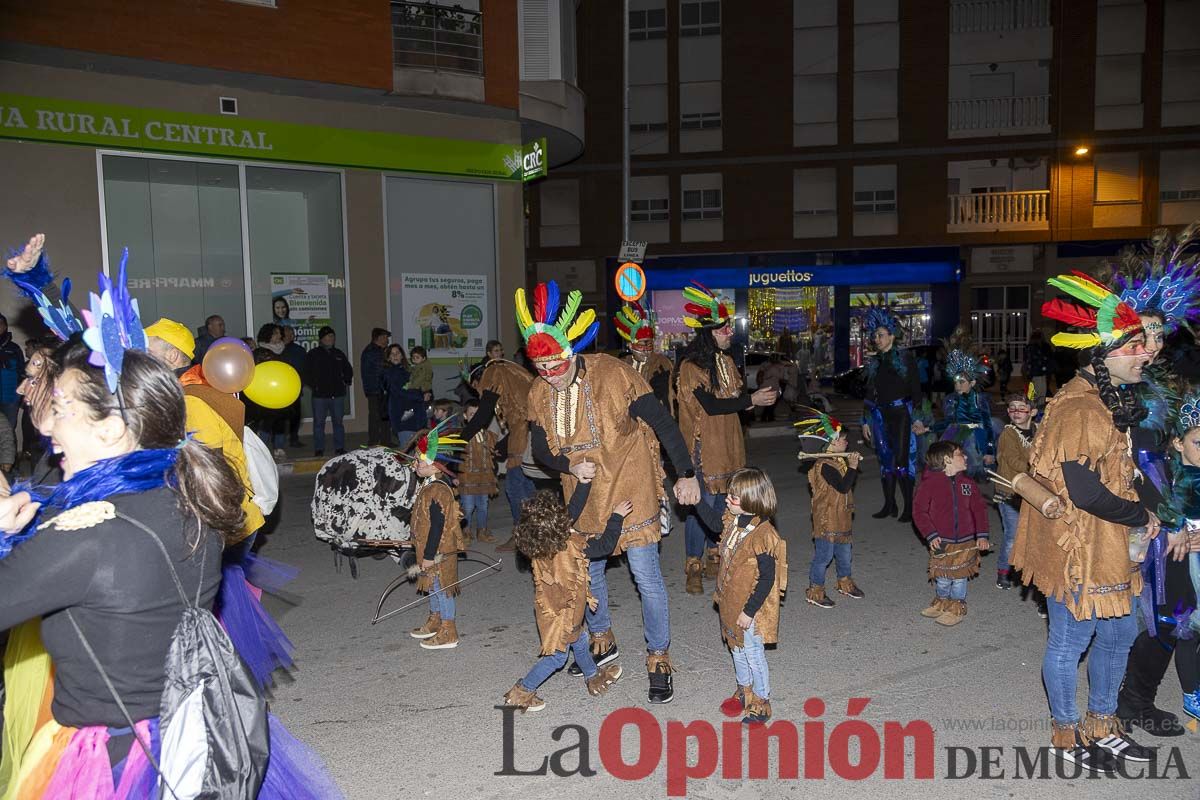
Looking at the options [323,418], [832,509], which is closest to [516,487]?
[832,509]

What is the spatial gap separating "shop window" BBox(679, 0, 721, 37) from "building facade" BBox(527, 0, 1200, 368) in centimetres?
7

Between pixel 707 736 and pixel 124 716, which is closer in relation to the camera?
pixel 124 716

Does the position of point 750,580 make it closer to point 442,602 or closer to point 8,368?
point 442,602

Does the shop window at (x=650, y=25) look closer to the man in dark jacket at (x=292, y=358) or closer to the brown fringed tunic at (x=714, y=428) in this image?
the man in dark jacket at (x=292, y=358)

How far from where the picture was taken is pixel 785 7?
98.9 ft

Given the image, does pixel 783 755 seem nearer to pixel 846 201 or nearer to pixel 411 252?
pixel 411 252

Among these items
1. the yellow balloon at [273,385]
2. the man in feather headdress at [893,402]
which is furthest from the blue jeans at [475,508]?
the man in feather headdress at [893,402]

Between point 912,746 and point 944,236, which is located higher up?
point 944,236

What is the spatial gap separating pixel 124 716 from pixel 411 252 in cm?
1520

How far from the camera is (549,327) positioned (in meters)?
4.83

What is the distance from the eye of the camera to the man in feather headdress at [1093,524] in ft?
A: 12.3

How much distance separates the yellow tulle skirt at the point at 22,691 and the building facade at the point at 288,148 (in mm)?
11886

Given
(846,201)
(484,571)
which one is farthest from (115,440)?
(846,201)

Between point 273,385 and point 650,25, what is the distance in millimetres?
28837
